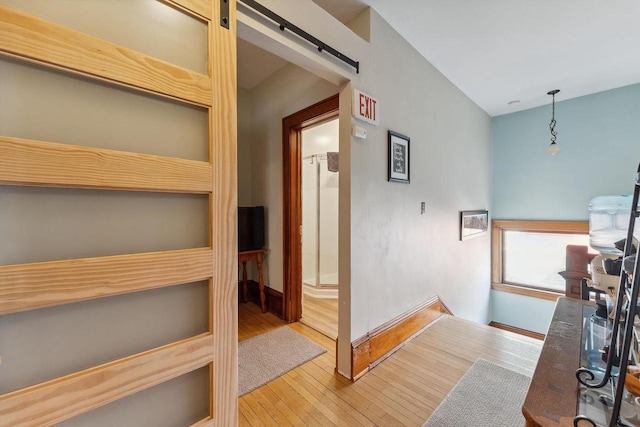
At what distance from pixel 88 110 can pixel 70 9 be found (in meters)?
0.29

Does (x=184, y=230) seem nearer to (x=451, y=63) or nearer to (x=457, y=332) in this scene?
(x=457, y=332)

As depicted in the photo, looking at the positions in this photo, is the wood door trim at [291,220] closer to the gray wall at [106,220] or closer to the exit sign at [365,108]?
the exit sign at [365,108]

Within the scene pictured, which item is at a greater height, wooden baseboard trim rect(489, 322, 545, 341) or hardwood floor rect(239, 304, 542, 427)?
hardwood floor rect(239, 304, 542, 427)

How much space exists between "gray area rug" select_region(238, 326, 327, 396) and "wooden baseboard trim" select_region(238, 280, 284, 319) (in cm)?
34

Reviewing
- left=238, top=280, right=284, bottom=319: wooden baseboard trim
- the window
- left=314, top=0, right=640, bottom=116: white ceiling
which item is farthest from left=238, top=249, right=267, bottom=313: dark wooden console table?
the window

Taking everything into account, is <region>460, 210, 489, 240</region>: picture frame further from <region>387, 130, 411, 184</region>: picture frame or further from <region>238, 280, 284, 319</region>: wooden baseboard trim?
<region>238, 280, 284, 319</region>: wooden baseboard trim

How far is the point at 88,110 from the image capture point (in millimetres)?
792

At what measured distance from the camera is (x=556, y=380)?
0.82m

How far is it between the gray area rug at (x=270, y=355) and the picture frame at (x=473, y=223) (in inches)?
91.5

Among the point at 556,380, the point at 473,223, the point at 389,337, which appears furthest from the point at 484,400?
the point at 473,223

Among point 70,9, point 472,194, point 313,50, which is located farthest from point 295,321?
point 472,194

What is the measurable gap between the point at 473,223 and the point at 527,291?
5.01ft

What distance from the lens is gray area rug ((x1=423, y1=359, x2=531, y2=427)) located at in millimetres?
1382

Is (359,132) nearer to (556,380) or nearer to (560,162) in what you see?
(556,380)
